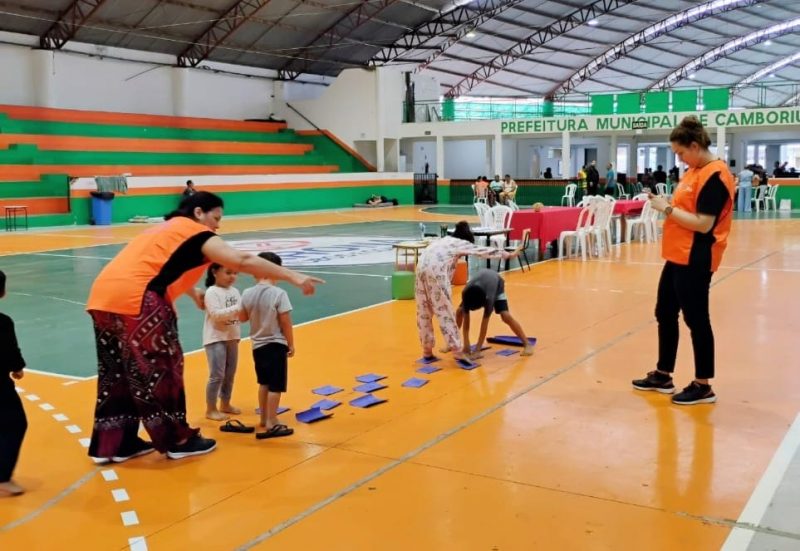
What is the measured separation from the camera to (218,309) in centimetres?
538

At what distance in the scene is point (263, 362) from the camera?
5195 mm

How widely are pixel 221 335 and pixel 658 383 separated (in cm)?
319

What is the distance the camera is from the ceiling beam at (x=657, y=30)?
41.7m

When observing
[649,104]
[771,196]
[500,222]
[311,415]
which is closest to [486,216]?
[500,222]

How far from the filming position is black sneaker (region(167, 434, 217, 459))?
4836mm

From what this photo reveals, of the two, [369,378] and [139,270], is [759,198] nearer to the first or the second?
[369,378]

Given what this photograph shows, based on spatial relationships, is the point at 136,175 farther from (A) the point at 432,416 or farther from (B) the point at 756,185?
(A) the point at 432,416

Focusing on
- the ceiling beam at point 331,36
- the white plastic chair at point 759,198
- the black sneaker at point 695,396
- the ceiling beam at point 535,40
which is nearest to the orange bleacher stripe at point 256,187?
the ceiling beam at point 331,36

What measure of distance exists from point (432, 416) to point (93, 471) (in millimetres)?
2180

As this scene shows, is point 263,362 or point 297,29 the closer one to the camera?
point 263,362

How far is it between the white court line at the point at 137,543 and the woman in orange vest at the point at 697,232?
369 cm

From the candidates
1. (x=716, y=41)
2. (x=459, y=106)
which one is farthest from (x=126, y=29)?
(x=716, y=41)

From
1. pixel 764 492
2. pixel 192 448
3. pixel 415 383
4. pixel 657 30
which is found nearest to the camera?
pixel 764 492

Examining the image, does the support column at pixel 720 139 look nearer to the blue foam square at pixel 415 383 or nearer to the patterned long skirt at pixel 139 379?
the blue foam square at pixel 415 383
